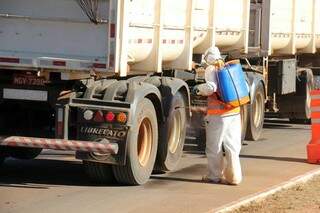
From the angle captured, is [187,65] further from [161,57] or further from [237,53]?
[237,53]

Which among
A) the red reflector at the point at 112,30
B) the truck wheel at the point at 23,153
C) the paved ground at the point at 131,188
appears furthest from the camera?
the truck wheel at the point at 23,153

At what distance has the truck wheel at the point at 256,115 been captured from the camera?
14220mm

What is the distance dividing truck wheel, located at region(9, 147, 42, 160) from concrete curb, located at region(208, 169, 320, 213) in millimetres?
3876

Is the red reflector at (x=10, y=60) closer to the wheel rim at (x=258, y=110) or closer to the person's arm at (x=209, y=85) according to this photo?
the person's arm at (x=209, y=85)

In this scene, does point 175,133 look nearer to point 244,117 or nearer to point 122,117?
point 122,117

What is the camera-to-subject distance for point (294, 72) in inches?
672

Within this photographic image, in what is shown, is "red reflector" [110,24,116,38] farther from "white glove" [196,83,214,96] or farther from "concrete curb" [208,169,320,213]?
"concrete curb" [208,169,320,213]

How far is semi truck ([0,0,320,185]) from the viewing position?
8.70 meters

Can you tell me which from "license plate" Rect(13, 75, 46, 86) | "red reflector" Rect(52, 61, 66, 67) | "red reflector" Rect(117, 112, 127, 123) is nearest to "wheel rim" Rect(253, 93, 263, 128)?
"red reflector" Rect(117, 112, 127, 123)

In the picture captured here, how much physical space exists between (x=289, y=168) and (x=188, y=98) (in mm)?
1942

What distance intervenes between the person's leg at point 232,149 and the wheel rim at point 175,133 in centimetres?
109

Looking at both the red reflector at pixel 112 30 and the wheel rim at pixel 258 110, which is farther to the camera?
the wheel rim at pixel 258 110

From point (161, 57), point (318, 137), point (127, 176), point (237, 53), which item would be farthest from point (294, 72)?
point (127, 176)

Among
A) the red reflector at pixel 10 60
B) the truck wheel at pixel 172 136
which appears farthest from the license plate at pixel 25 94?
the truck wheel at pixel 172 136
